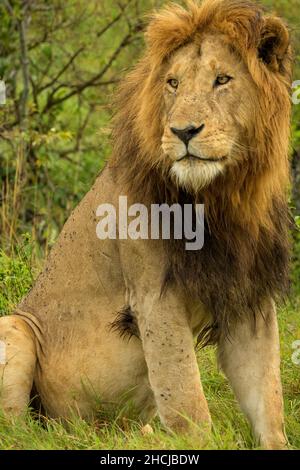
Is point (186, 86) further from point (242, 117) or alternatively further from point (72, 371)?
point (72, 371)

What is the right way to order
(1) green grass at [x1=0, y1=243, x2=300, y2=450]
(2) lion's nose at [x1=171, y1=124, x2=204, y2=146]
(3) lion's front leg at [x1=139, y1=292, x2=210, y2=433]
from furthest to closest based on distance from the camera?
1. (3) lion's front leg at [x1=139, y1=292, x2=210, y2=433]
2. (1) green grass at [x1=0, y1=243, x2=300, y2=450]
3. (2) lion's nose at [x1=171, y1=124, x2=204, y2=146]

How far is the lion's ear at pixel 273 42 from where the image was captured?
14.2 feet

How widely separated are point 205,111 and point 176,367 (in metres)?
1.06

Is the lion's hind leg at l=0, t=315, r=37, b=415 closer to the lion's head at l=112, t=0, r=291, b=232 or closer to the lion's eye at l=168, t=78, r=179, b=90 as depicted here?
the lion's head at l=112, t=0, r=291, b=232

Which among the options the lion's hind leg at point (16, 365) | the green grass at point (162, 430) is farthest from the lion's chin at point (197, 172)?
the lion's hind leg at point (16, 365)

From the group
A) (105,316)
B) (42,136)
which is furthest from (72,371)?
(42,136)

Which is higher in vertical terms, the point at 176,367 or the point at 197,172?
the point at 197,172

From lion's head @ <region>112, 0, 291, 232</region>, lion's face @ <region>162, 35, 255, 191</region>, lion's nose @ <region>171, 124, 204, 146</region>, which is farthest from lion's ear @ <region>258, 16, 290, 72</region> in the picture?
lion's nose @ <region>171, 124, 204, 146</region>

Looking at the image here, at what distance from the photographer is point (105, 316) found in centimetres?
494

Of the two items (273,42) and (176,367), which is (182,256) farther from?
(273,42)

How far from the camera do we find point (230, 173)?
430 centimetres

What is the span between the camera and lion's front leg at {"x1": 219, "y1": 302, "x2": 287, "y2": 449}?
4652mm

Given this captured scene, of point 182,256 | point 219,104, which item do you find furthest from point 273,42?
point 182,256

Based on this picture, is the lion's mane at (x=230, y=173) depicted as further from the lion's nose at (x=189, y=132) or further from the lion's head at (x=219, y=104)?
the lion's nose at (x=189, y=132)
